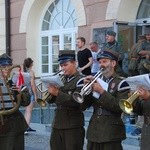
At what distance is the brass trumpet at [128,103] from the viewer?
Answer: 4.30 m

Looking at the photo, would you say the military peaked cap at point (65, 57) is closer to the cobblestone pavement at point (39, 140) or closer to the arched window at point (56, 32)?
the cobblestone pavement at point (39, 140)

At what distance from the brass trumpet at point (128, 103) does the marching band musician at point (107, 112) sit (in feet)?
0.90

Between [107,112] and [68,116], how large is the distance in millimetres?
674

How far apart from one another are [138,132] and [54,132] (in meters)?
2.60

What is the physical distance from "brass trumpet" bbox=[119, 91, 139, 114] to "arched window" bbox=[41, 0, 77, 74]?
886cm

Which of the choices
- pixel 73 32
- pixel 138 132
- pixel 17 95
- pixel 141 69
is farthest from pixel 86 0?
pixel 17 95

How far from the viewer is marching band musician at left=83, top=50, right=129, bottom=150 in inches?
184

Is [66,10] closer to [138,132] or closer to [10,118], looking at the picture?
[138,132]

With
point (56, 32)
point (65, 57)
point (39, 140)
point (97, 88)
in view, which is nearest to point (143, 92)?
point (97, 88)

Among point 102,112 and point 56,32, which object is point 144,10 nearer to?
point 56,32

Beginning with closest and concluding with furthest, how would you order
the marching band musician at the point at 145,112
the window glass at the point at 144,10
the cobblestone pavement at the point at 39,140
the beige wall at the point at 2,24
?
1. the marching band musician at the point at 145,112
2. the cobblestone pavement at the point at 39,140
3. the window glass at the point at 144,10
4. the beige wall at the point at 2,24

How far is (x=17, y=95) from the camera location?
552 centimetres

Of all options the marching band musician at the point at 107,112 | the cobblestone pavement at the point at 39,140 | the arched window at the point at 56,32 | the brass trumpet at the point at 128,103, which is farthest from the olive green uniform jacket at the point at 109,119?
the arched window at the point at 56,32

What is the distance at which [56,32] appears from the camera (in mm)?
14242
